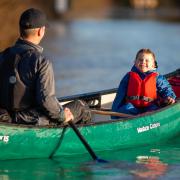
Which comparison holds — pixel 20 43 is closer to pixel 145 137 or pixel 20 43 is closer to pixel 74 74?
pixel 145 137

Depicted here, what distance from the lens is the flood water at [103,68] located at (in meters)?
8.88

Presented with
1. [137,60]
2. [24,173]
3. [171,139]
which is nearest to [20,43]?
[24,173]

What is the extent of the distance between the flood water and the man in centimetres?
62

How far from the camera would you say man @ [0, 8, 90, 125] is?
883 centimetres

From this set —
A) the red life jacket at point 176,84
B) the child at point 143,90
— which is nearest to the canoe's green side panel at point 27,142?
the child at point 143,90

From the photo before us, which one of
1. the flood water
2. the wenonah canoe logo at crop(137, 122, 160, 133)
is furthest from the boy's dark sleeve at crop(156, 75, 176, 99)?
the flood water

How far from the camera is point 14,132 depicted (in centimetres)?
891

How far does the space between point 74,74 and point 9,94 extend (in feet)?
31.5

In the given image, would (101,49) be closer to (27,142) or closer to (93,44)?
(93,44)

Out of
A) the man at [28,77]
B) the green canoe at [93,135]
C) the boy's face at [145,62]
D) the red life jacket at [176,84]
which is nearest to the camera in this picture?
the man at [28,77]

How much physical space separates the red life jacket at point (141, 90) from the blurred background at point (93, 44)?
4136 millimetres

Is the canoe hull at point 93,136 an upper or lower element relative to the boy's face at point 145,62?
lower

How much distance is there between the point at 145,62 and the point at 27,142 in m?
2.13

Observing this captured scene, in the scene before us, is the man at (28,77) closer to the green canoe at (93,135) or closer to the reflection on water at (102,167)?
the green canoe at (93,135)
